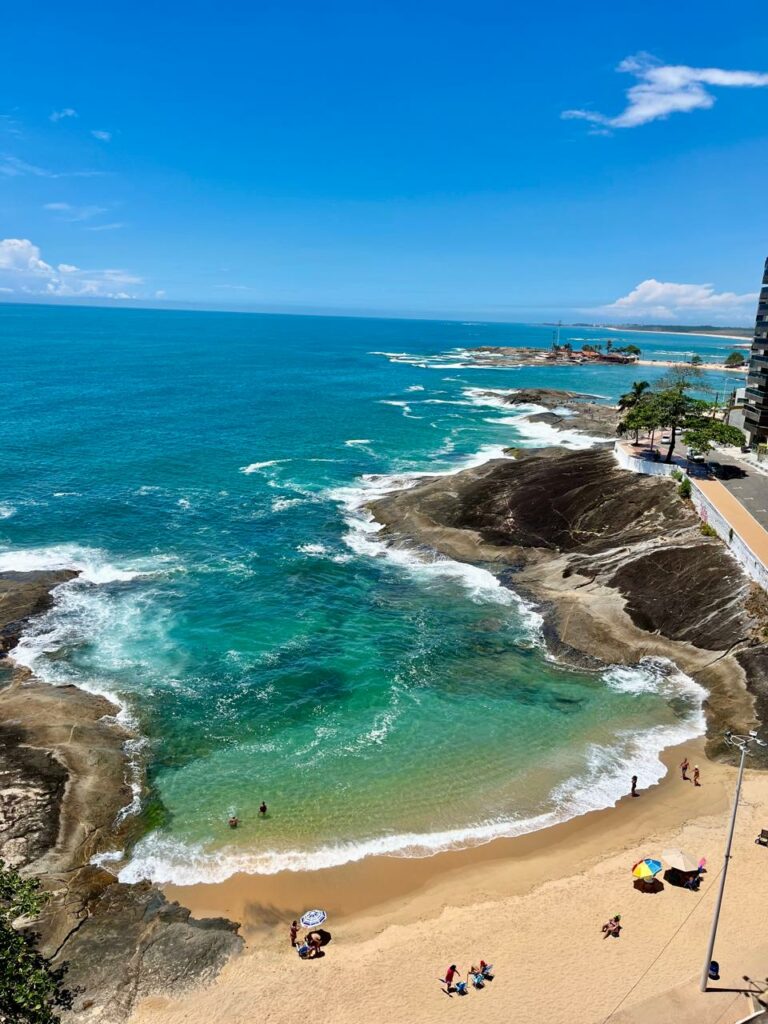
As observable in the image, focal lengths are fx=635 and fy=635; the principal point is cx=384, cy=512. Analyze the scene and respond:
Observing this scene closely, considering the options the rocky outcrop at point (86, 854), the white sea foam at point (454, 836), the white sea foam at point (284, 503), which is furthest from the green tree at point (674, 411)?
the rocky outcrop at point (86, 854)

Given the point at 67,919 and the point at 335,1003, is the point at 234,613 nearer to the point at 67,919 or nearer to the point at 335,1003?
the point at 67,919

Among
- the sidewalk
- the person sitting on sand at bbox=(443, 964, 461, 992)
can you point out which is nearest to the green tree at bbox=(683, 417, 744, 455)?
the sidewalk

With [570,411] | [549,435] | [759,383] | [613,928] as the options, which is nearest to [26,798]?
[613,928]

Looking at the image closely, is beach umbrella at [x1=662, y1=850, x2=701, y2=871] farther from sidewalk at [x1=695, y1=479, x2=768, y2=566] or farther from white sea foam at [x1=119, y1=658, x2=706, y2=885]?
sidewalk at [x1=695, y1=479, x2=768, y2=566]

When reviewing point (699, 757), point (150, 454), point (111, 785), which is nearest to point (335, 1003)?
point (111, 785)

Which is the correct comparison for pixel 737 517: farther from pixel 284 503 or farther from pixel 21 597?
pixel 21 597

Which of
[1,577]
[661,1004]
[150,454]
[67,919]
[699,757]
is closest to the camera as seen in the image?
[661,1004]
